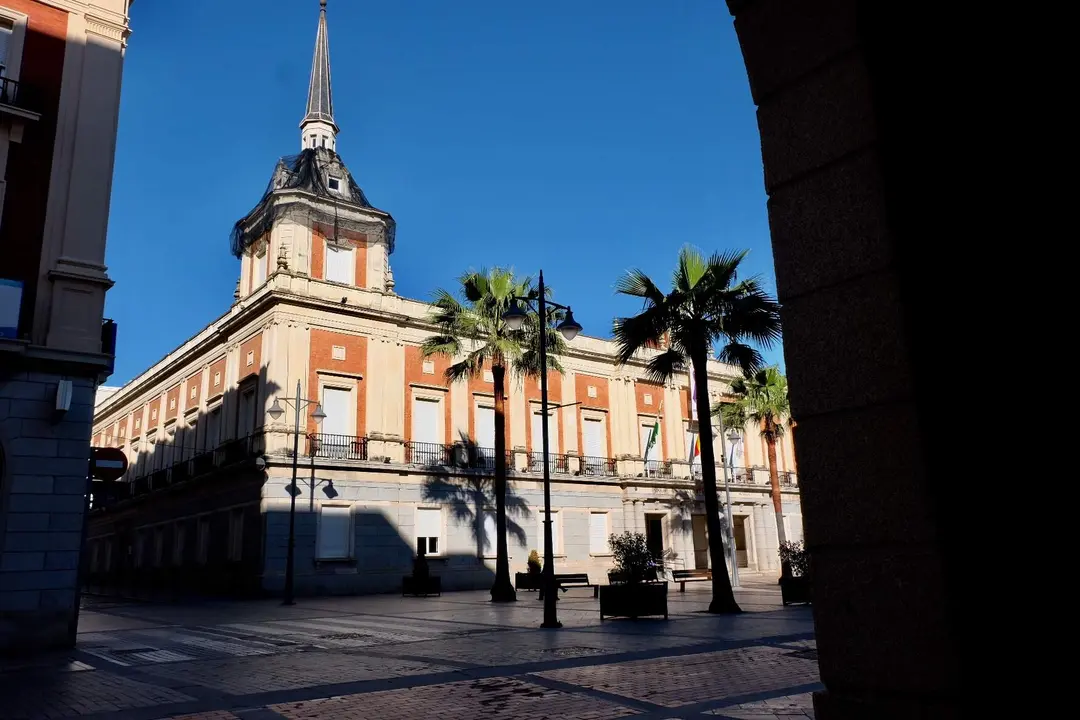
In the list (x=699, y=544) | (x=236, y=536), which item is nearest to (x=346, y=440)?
(x=236, y=536)

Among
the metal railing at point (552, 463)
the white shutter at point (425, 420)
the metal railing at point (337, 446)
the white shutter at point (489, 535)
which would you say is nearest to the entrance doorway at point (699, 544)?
the metal railing at point (552, 463)

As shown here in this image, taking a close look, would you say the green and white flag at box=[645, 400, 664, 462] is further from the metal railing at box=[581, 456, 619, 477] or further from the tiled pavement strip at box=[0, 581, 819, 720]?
the tiled pavement strip at box=[0, 581, 819, 720]

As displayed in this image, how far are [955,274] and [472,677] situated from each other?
7022 mm

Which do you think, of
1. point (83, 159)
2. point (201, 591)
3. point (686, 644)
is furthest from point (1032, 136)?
point (201, 591)

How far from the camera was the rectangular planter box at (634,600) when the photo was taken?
15.6 metres

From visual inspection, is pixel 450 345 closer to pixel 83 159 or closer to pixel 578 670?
pixel 83 159

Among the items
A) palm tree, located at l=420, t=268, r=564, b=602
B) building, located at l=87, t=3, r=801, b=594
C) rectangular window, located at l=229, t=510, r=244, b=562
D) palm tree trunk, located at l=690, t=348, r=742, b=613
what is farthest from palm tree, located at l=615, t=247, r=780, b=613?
rectangular window, located at l=229, t=510, r=244, b=562

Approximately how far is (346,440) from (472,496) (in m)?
5.74

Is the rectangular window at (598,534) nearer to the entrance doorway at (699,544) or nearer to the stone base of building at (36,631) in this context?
the entrance doorway at (699,544)

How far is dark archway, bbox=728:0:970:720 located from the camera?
2.89 metres

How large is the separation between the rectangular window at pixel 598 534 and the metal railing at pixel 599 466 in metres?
1.92

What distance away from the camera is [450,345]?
1029 inches

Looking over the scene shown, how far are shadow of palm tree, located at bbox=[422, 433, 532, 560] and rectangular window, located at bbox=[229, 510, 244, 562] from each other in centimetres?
683

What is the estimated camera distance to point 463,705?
691 cm
